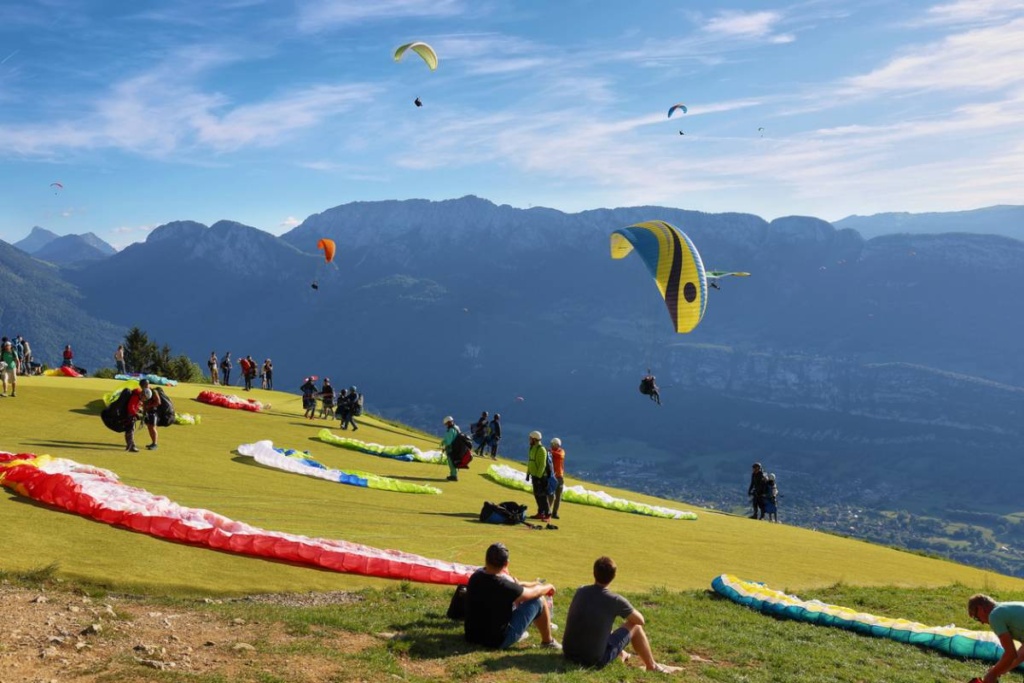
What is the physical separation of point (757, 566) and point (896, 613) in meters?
3.86

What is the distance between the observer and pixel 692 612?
13125 mm

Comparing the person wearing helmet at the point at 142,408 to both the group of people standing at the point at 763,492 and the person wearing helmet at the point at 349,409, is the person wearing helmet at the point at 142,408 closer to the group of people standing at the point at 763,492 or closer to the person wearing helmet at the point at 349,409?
the person wearing helmet at the point at 349,409

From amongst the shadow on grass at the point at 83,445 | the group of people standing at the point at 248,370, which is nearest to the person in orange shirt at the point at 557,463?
the shadow on grass at the point at 83,445

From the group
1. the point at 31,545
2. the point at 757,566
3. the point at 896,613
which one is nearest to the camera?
the point at 31,545

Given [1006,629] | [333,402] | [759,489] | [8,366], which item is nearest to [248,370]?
[333,402]

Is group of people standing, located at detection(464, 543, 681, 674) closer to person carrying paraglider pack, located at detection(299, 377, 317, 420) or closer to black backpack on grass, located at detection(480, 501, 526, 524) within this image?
black backpack on grass, located at detection(480, 501, 526, 524)

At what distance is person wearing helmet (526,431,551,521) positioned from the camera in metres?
19.1

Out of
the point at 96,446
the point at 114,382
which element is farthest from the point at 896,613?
the point at 114,382

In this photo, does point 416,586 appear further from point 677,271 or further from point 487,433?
point 487,433

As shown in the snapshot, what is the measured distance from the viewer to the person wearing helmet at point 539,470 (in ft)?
62.7

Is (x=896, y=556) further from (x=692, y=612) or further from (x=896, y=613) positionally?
(x=692, y=612)

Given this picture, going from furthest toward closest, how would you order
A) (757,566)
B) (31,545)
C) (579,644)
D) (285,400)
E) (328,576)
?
(285,400)
(757,566)
(328,576)
(31,545)
(579,644)

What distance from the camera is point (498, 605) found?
9.54 m

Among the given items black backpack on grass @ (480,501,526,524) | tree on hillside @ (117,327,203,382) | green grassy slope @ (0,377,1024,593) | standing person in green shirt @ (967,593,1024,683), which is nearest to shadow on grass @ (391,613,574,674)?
green grassy slope @ (0,377,1024,593)
